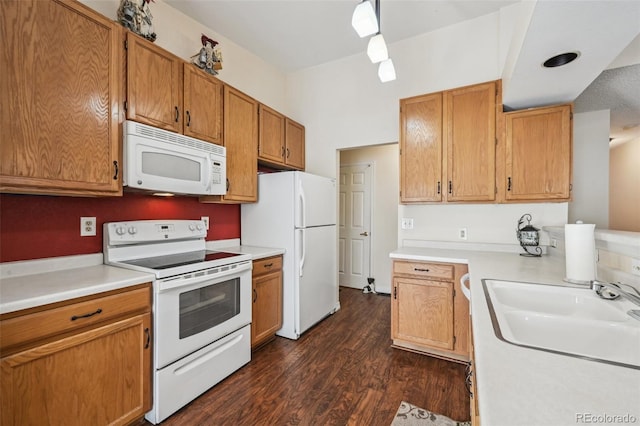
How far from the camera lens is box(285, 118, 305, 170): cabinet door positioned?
3.27 meters

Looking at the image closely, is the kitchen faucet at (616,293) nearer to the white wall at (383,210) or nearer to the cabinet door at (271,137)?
the cabinet door at (271,137)

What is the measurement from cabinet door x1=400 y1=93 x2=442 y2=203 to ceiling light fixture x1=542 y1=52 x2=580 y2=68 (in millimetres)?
888

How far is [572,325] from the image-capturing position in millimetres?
988

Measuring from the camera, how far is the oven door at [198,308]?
1.64 meters

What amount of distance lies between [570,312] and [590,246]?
342 millimetres

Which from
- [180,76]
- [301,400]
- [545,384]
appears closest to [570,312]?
[545,384]

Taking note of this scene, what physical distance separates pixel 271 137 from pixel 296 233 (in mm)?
1106

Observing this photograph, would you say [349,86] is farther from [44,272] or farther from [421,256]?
[44,272]

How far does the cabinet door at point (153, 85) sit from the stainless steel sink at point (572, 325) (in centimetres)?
223

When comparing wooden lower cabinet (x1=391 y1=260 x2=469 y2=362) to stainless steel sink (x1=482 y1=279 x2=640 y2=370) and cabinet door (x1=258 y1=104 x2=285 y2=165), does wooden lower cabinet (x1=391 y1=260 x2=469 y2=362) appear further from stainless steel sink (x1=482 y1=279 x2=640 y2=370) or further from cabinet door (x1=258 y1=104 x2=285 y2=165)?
cabinet door (x1=258 y1=104 x2=285 y2=165)

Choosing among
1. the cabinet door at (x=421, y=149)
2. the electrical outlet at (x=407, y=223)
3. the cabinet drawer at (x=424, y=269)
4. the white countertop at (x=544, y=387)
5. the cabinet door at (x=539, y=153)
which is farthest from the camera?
the electrical outlet at (x=407, y=223)

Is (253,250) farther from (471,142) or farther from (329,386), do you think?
(471,142)

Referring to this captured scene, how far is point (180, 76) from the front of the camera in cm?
208

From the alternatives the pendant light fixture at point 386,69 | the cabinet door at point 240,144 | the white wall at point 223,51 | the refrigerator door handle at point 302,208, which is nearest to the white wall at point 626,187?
the pendant light fixture at point 386,69
